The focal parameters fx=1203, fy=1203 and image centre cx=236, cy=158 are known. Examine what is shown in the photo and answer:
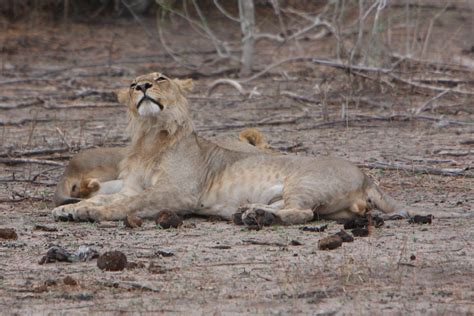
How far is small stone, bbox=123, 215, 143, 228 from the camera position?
7000mm

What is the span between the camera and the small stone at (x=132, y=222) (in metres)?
7.00

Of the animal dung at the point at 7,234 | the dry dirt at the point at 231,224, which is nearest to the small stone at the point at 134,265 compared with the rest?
the dry dirt at the point at 231,224

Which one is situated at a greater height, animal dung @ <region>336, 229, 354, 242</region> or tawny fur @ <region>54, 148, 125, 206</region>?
animal dung @ <region>336, 229, 354, 242</region>

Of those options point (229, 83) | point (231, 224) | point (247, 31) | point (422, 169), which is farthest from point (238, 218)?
point (247, 31)

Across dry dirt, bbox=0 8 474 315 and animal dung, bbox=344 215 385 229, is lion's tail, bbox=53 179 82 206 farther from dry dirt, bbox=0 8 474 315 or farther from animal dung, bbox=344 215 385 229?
animal dung, bbox=344 215 385 229

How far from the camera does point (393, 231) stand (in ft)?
21.8

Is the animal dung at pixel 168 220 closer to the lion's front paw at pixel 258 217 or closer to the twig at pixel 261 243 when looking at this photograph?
the lion's front paw at pixel 258 217

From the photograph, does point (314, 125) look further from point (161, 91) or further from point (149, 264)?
point (149, 264)

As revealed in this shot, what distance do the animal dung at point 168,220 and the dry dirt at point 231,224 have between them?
0.05 m

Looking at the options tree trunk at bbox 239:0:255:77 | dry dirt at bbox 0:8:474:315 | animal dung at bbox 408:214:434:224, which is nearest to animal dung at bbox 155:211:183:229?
dry dirt at bbox 0:8:474:315

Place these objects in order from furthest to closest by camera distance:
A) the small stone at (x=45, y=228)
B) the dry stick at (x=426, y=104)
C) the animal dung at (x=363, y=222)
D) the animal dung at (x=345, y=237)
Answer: the dry stick at (x=426, y=104) → the small stone at (x=45, y=228) → the animal dung at (x=363, y=222) → the animal dung at (x=345, y=237)

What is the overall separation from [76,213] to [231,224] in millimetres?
933

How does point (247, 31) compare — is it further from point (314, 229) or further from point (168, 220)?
point (314, 229)

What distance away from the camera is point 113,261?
220 inches
